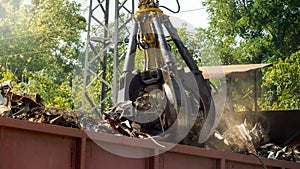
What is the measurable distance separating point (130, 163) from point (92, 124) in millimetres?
952

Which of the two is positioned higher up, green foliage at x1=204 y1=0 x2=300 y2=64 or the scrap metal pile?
green foliage at x1=204 y1=0 x2=300 y2=64

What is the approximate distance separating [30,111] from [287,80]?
14.5 m

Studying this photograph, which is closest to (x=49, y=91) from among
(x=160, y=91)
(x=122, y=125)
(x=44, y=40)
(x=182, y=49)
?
(x=44, y=40)

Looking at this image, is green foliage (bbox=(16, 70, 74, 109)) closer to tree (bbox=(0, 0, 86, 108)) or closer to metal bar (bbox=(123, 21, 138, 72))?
tree (bbox=(0, 0, 86, 108))

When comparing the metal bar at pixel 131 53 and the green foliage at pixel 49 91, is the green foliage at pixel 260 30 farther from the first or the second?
the metal bar at pixel 131 53

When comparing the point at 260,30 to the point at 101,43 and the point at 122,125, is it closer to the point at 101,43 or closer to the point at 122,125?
the point at 101,43

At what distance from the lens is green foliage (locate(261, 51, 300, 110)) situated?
17.7m

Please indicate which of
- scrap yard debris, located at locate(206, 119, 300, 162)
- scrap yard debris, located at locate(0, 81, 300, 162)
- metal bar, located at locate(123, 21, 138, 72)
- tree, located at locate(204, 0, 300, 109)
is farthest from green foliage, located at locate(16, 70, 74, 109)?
metal bar, located at locate(123, 21, 138, 72)

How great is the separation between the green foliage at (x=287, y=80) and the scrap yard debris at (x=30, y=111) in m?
14.0

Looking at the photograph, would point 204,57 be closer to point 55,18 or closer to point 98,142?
point 98,142

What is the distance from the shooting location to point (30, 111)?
4.35m

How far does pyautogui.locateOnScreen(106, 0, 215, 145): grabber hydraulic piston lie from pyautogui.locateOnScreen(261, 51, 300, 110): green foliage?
1194 cm

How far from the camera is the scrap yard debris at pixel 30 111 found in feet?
13.8

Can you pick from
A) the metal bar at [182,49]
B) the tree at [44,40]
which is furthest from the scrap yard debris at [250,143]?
the tree at [44,40]
